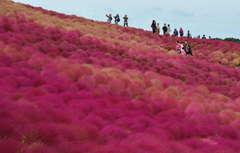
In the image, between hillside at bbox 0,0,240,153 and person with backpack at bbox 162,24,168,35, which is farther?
person with backpack at bbox 162,24,168,35

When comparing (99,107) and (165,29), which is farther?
(165,29)

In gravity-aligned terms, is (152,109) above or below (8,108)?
below

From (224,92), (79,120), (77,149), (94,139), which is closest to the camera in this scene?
(77,149)

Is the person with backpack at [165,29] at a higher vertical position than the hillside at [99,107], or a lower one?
higher

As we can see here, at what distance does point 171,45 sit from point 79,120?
2568cm

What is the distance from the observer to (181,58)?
83.5 feet

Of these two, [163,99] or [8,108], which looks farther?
[163,99]

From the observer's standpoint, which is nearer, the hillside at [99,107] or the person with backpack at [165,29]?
the hillside at [99,107]

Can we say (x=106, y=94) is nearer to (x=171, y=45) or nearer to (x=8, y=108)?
(x=8, y=108)

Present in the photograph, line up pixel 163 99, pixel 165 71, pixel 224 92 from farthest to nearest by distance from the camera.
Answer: pixel 165 71
pixel 224 92
pixel 163 99

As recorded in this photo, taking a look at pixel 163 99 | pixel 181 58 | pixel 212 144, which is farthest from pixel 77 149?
pixel 181 58

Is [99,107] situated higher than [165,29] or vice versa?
[165,29]

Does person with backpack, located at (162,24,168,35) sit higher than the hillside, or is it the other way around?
person with backpack, located at (162,24,168,35)

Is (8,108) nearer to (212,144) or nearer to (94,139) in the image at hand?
(94,139)
